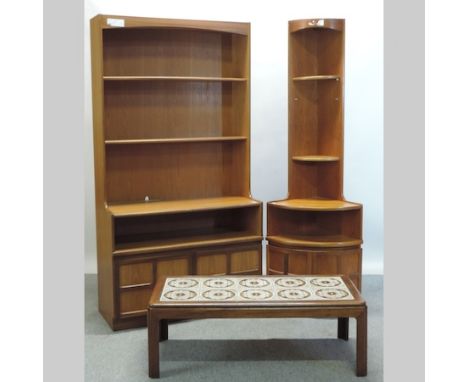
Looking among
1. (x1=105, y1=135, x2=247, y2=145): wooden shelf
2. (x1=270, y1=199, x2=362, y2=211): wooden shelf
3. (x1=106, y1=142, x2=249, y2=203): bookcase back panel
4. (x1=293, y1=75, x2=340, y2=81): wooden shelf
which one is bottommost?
(x1=270, y1=199, x2=362, y2=211): wooden shelf

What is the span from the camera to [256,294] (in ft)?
13.3

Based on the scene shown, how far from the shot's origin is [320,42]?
213 inches

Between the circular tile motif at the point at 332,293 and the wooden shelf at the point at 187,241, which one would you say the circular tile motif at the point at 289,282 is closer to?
the circular tile motif at the point at 332,293

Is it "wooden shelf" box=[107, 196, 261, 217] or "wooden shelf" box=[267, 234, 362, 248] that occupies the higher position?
"wooden shelf" box=[107, 196, 261, 217]

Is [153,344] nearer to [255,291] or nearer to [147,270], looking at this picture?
[255,291]

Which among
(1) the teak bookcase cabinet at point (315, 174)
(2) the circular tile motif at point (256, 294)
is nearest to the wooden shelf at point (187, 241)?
(1) the teak bookcase cabinet at point (315, 174)

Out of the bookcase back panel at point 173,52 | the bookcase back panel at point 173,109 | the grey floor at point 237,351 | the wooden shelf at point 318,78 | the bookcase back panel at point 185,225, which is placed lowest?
the grey floor at point 237,351

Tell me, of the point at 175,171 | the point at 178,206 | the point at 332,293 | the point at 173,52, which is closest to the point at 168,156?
the point at 175,171

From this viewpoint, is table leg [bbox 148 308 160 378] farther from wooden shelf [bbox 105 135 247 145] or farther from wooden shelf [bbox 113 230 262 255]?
wooden shelf [bbox 105 135 247 145]

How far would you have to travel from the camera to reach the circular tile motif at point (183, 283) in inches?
166

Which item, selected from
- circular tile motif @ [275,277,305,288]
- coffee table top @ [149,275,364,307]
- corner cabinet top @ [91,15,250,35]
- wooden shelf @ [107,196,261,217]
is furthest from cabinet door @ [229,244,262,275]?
corner cabinet top @ [91,15,250,35]

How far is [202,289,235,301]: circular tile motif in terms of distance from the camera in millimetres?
3965

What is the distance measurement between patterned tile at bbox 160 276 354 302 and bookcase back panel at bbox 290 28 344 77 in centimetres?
190

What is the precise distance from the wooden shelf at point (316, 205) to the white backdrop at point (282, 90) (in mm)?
816
